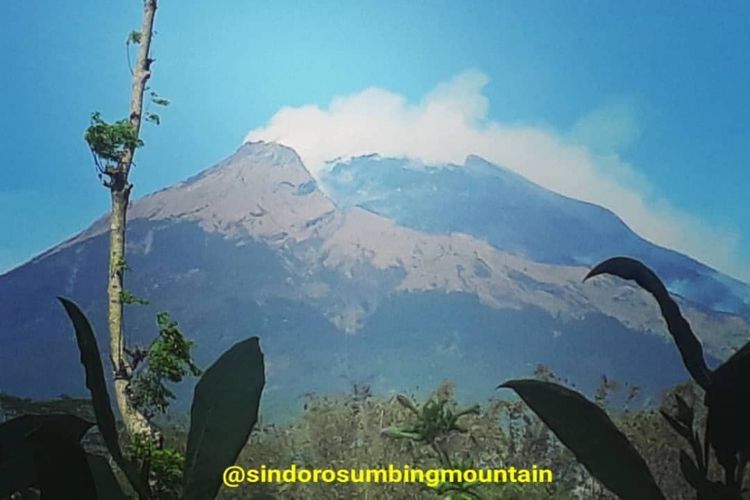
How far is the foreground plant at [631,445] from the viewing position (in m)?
0.21

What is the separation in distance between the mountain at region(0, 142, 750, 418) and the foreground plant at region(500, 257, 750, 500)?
6.46ft

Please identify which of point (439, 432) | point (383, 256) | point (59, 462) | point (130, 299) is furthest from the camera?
point (383, 256)

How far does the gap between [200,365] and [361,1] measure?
0.99 metres

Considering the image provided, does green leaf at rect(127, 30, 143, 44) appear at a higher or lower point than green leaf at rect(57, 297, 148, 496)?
higher

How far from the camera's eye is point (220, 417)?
10.0 inches

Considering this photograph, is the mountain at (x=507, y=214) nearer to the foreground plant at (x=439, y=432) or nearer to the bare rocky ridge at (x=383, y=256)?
the bare rocky ridge at (x=383, y=256)

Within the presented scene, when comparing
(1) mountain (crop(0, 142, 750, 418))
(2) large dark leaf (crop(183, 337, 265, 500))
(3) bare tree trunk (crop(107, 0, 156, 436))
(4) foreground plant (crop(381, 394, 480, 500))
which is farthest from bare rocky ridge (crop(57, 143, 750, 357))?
(2) large dark leaf (crop(183, 337, 265, 500))

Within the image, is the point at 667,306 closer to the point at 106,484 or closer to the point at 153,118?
the point at 106,484

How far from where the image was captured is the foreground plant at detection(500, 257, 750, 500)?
0.70 feet

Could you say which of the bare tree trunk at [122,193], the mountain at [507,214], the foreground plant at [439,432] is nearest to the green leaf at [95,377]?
the foreground plant at [439,432]

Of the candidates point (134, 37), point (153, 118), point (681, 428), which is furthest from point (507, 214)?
point (681, 428)

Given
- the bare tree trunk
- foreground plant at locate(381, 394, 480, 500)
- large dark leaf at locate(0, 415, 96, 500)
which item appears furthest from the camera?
the bare tree trunk

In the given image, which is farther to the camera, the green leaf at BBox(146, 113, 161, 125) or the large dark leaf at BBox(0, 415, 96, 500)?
the green leaf at BBox(146, 113, 161, 125)

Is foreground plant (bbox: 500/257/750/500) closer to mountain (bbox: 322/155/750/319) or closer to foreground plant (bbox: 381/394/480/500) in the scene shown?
foreground plant (bbox: 381/394/480/500)
